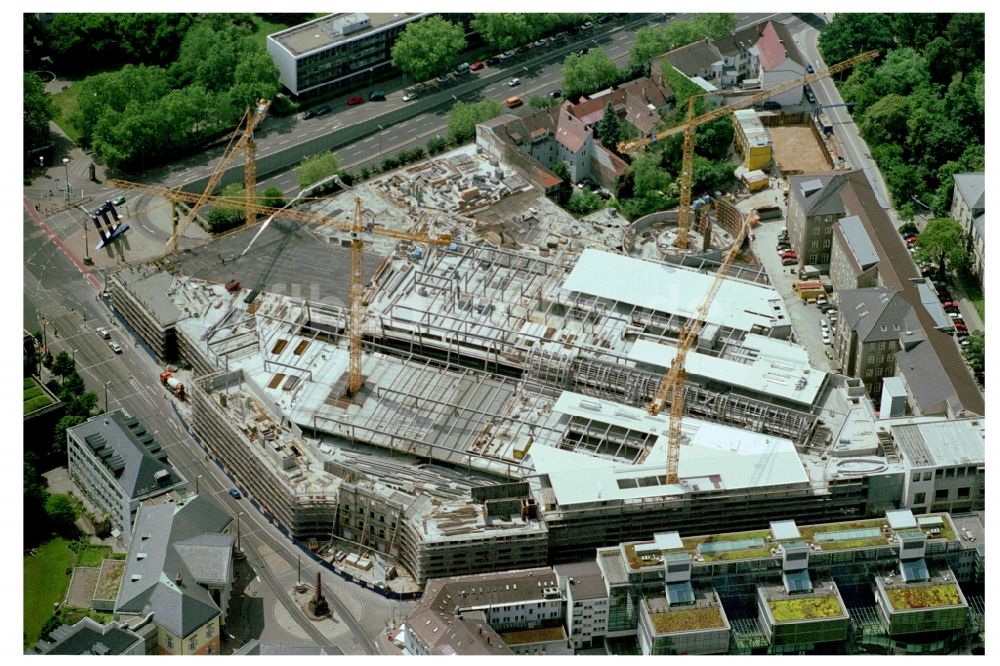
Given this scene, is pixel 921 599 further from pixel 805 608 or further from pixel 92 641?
pixel 92 641

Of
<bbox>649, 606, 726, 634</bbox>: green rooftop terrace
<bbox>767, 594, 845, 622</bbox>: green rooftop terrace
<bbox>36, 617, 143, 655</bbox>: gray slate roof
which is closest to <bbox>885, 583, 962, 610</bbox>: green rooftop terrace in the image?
<bbox>767, 594, 845, 622</bbox>: green rooftop terrace

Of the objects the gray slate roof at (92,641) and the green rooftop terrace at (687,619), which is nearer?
the gray slate roof at (92,641)

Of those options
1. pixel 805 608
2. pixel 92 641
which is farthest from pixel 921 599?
pixel 92 641

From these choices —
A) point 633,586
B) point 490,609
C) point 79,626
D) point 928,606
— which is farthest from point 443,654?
point 928,606

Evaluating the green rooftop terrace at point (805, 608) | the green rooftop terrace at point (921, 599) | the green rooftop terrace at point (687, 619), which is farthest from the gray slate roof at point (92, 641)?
the green rooftop terrace at point (921, 599)

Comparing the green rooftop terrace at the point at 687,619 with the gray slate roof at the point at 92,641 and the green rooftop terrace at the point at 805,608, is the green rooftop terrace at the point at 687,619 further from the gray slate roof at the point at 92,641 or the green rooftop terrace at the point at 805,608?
the gray slate roof at the point at 92,641

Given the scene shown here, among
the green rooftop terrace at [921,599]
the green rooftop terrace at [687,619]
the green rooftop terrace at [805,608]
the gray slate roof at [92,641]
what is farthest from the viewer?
the green rooftop terrace at [921,599]

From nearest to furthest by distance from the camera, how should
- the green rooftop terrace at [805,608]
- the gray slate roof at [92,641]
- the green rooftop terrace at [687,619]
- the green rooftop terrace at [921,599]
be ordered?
the gray slate roof at [92,641] < the green rooftop terrace at [687,619] < the green rooftop terrace at [805,608] < the green rooftop terrace at [921,599]

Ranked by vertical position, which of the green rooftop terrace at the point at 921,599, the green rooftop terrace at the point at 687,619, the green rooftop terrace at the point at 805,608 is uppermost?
the green rooftop terrace at the point at 921,599
